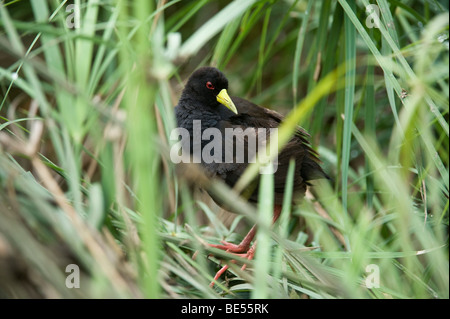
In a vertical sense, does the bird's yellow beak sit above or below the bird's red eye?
below

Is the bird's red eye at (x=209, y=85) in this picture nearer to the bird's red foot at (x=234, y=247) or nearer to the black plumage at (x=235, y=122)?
the black plumage at (x=235, y=122)

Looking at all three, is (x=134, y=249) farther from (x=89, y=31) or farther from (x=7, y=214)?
(x=89, y=31)

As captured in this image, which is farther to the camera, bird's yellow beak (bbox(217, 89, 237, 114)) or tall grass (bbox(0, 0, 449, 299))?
bird's yellow beak (bbox(217, 89, 237, 114))

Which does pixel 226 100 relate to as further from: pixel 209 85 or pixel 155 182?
pixel 155 182

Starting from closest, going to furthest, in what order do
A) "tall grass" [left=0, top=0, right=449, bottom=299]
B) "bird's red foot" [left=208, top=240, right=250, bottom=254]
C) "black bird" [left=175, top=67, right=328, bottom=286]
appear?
"tall grass" [left=0, top=0, right=449, bottom=299] < "black bird" [left=175, top=67, right=328, bottom=286] < "bird's red foot" [left=208, top=240, right=250, bottom=254]

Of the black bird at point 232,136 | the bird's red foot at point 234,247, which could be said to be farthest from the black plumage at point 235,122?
the bird's red foot at point 234,247

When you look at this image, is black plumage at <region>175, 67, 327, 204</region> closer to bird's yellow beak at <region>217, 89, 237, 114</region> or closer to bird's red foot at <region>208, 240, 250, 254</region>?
bird's yellow beak at <region>217, 89, 237, 114</region>

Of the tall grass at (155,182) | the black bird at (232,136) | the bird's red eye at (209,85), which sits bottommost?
the tall grass at (155,182)

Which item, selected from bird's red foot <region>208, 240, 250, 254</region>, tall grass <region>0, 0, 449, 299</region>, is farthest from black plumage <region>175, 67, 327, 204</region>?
bird's red foot <region>208, 240, 250, 254</region>

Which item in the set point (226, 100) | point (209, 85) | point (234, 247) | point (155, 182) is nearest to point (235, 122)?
point (226, 100)

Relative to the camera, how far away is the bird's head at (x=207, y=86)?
7.39 feet

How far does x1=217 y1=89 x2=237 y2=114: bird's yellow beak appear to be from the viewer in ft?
6.95
